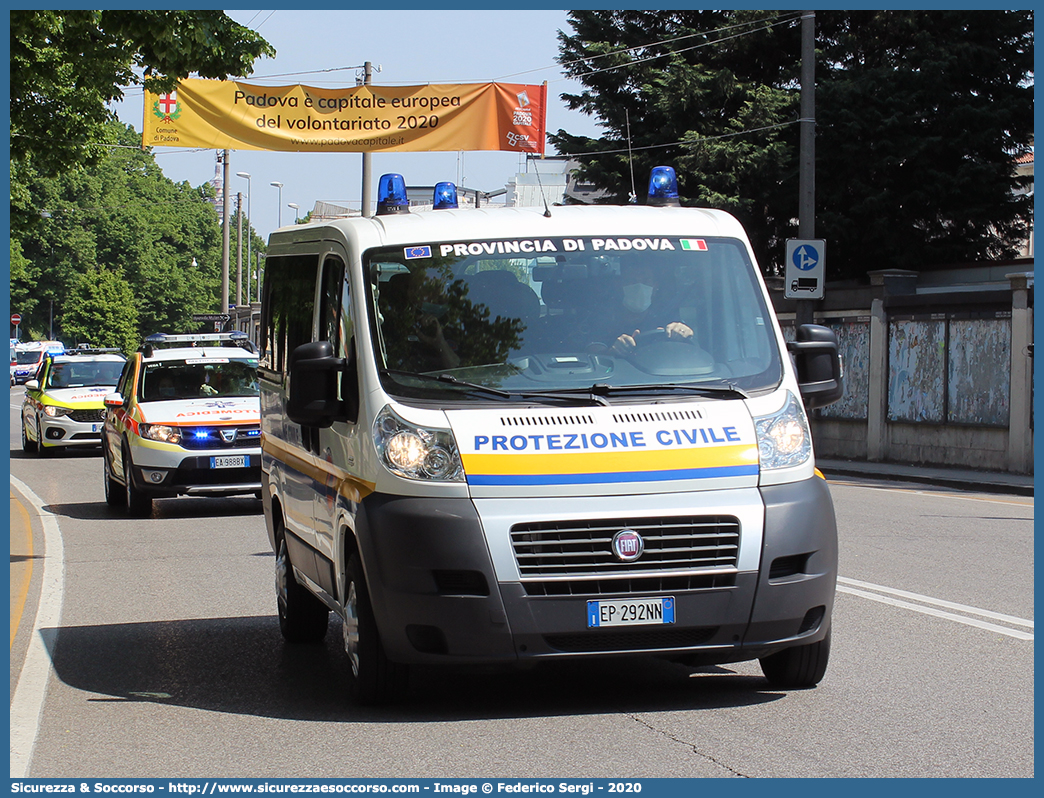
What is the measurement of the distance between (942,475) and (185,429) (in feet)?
36.3

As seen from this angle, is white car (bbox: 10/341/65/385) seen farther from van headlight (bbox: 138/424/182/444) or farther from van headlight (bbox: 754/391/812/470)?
van headlight (bbox: 754/391/812/470)

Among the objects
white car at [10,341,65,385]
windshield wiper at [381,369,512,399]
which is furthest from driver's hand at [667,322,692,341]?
white car at [10,341,65,385]

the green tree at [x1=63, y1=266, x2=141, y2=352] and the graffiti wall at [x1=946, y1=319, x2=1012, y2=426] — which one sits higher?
the green tree at [x1=63, y1=266, x2=141, y2=352]

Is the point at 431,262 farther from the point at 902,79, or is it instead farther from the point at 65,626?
the point at 902,79

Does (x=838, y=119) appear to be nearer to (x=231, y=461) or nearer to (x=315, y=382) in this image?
(x=231, y=461)

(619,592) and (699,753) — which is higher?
(619,592)

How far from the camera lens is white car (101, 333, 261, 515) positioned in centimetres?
1614

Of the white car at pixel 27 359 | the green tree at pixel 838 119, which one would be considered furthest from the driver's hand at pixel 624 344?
the white car at pixel 27 359

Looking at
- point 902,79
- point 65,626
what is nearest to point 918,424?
point 902,79

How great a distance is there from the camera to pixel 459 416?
6.38 metres

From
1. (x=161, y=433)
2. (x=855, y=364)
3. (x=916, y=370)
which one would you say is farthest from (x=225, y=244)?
(x=161, y=433)

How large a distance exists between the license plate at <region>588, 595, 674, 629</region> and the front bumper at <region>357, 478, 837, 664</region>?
0.02 m

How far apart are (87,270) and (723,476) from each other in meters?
102
